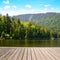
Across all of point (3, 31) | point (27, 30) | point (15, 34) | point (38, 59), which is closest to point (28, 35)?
point (27, 30)

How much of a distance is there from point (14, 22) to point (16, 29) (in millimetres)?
9504

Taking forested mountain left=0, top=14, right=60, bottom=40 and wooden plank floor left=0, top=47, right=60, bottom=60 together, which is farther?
forested mountain left=0, top=14, right=60, bottom=40

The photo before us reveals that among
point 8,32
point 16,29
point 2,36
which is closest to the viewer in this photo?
point 2,36

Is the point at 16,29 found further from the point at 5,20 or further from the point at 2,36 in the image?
the point at 2,36

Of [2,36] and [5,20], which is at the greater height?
[5,20]

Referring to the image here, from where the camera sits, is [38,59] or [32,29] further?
[32,29]

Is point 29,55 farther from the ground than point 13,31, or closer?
closer

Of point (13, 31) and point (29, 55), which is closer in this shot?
point (29, 55)

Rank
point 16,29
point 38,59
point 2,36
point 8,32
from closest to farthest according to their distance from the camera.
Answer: point 38,59, point 2,36, point 8,32, point 16,29

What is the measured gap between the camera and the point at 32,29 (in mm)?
165125

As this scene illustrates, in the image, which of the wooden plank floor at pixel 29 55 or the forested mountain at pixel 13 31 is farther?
the forested mountain at pixel 13 31

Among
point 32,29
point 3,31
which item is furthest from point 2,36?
point 32,29

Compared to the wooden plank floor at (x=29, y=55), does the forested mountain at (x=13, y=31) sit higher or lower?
higher

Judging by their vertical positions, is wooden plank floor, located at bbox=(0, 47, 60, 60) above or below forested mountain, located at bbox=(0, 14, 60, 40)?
below
